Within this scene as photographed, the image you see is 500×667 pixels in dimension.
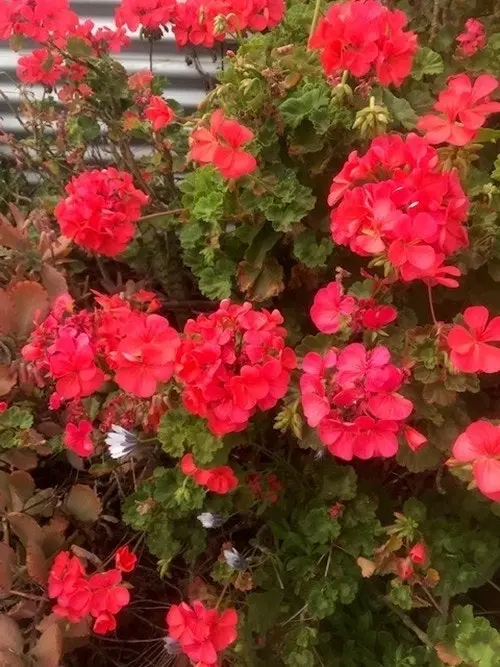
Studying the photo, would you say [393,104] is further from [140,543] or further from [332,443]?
[140,543]

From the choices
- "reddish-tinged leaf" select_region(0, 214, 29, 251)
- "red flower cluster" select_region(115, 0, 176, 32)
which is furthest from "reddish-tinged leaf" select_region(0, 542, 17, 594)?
"red flower cluster" select_region(115, 0, 176, 32)

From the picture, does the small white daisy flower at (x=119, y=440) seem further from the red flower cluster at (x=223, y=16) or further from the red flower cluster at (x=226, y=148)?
the red flower cluster at (x=223, y=16)

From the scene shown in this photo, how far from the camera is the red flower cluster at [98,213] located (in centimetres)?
117

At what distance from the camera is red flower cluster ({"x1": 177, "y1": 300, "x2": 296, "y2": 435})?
963 millimetres

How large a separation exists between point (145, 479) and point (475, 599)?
673mm

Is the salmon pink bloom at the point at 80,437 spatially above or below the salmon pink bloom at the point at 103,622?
above

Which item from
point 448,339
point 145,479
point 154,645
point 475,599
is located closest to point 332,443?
point 448,339

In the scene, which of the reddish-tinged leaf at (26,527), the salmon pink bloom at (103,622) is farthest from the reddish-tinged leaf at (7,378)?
the salmon pink bloom at (103,622)

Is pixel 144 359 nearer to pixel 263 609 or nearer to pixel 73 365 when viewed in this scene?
pixel 73 365

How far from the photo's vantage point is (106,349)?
1.09 m

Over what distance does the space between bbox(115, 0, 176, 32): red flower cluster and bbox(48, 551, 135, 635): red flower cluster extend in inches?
41.0

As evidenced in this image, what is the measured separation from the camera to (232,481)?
1196 mm

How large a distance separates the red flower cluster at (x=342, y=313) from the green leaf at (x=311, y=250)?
7.1 inches

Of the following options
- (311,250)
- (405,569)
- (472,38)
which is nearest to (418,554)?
(405,569)
